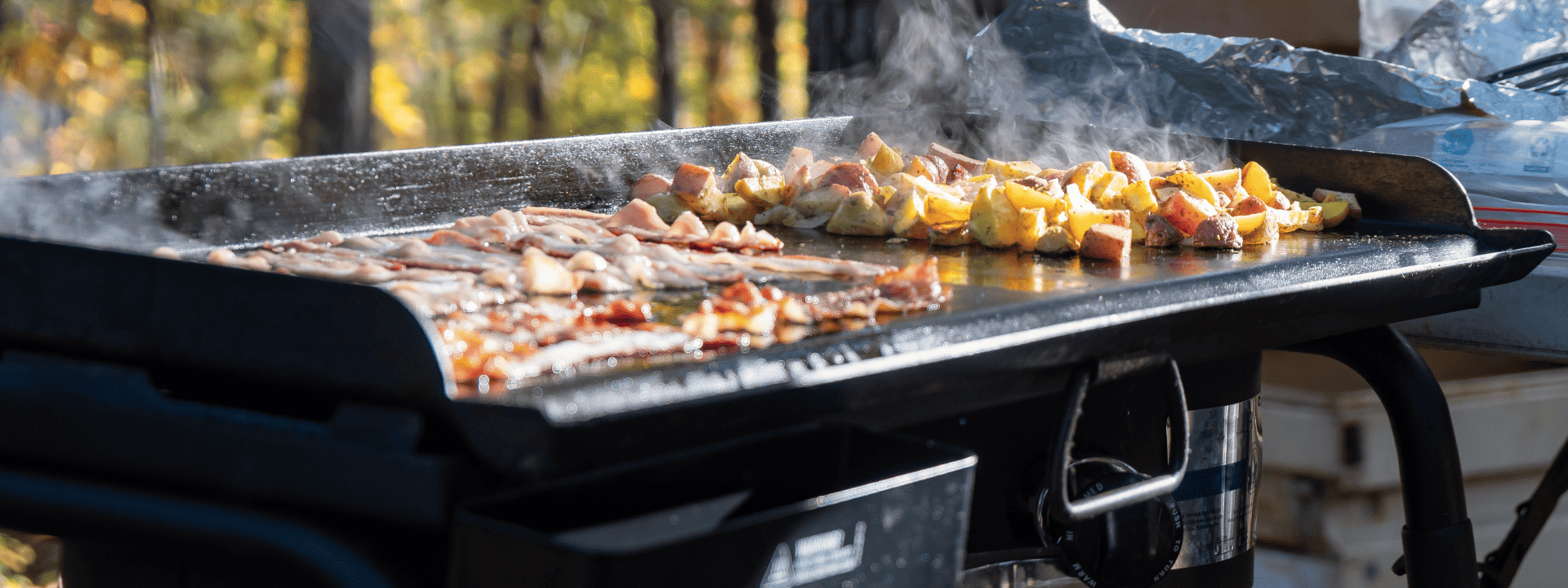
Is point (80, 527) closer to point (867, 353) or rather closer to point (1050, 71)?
point (867, 353)

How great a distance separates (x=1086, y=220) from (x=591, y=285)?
83 cm

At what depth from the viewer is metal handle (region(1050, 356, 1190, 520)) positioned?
130 cm

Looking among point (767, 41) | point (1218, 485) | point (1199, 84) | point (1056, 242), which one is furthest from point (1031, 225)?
point (767, 41)

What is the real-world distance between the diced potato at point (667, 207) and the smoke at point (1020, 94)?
2.75 ft

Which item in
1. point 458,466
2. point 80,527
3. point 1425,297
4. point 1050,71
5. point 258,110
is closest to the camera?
point 458,466

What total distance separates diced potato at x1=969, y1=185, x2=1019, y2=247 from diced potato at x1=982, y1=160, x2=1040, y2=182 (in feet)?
1.12

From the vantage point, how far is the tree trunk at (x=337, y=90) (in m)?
6.35

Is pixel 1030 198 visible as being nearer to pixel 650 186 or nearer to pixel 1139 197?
pixel 1139 197

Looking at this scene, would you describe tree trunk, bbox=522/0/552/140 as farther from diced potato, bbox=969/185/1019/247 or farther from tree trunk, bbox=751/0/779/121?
diced potato, bbox=969/185/1019/247

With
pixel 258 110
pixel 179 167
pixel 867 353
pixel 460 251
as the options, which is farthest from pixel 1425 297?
pixel 258 110

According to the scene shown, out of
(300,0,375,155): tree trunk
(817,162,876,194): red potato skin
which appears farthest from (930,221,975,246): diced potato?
(300,0,375,155): tree trunk

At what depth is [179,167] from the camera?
72.7 inches

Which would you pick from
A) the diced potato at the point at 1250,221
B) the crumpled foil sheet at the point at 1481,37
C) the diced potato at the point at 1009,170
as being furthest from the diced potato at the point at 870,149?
the crumpled foil sheet at the point at 1481,37

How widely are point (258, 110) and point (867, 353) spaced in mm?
8187
